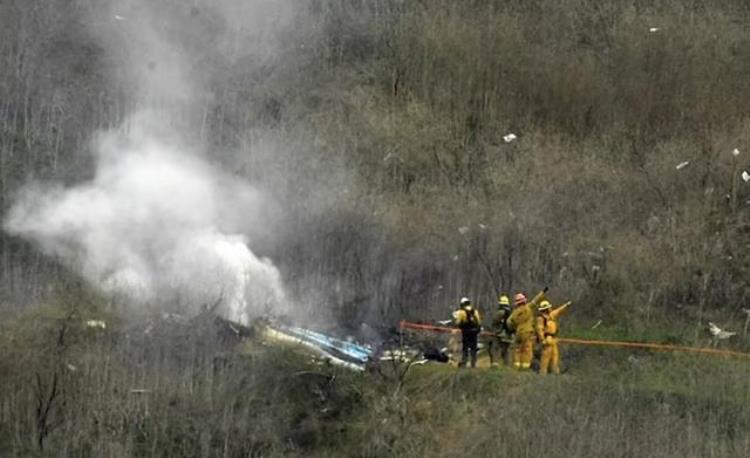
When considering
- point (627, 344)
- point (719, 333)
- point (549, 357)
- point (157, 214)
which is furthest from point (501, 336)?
point (157, 214)

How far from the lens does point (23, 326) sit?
20.0m

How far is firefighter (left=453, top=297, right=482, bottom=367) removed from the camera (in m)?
19.2

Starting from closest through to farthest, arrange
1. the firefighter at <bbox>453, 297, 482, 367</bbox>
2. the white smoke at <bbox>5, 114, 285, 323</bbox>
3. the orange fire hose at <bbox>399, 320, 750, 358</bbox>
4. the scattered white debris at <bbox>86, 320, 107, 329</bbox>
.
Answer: the firefighter at <bbox>453, 297, 482, 367</bbox>, the orange fire hose at <bbox>399, 320, 750, 358</bbox>, the scattered white debris at <bbox>86, 320, 107, 329</bbox>, the white smoke at <bbox>5, 114, 285, 323</bbox>

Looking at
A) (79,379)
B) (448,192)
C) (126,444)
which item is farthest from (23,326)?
(448,192)

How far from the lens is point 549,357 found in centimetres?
1917

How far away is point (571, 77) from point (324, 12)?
6255 mm

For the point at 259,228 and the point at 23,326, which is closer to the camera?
the point at 23,326

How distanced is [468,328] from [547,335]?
3.98ft

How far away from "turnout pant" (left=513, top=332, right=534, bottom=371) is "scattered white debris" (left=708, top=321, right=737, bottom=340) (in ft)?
11.7

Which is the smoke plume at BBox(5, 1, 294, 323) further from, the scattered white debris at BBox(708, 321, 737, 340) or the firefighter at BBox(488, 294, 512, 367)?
the scattered white debris at BBox(708, 321, 737, 340)

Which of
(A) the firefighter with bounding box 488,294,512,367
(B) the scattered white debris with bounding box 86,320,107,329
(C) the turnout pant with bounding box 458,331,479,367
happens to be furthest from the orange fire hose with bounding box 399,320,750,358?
(B) the scattered white debris with bounding box 86,320,107,329

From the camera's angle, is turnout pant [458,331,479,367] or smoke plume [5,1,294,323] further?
smoke plume [5,1,294,323]

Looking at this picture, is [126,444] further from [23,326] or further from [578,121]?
[578,121]

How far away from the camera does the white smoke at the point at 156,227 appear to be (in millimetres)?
21156
